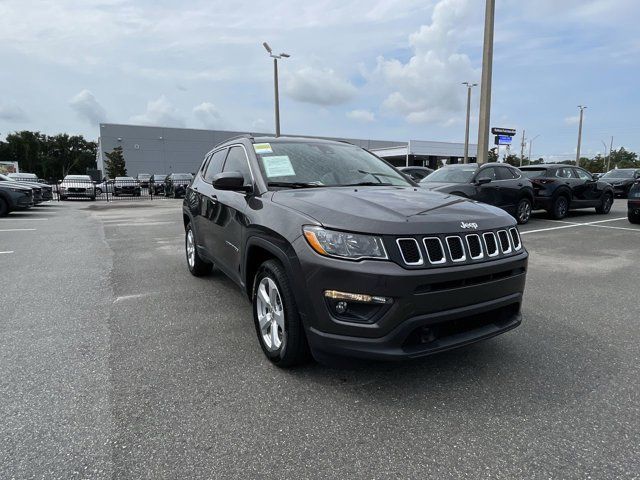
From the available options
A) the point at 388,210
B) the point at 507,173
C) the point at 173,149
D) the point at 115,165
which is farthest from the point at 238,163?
the point at 173,149

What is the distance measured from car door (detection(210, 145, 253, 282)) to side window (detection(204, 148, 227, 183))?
0.70ft

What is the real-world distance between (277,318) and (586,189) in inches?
499

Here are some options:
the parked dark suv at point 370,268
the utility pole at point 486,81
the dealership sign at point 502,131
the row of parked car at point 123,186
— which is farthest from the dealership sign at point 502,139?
the parked dark suv at point 370,268

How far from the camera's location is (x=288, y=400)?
2.71m

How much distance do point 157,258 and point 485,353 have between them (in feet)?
18.3

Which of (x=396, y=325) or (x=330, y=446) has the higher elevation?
(x=396, y=325)

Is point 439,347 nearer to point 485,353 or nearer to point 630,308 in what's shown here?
point 485,353

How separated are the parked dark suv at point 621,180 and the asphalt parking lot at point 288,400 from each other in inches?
778

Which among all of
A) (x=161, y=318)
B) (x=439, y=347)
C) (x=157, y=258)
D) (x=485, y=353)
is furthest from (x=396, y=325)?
(x=157, y=258)

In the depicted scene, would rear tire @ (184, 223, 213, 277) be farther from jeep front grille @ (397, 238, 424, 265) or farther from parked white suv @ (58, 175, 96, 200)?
parked white suv @ (58, 175, 96, 200)

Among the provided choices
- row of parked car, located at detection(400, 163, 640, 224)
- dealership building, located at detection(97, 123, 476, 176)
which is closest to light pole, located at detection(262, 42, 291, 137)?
row of parked car, located at detection(400, 163, 640, 224)

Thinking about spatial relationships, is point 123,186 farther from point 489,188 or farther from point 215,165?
point 215,165

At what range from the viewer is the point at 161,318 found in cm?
422

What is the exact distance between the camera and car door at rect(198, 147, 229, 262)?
4543 millimetres
